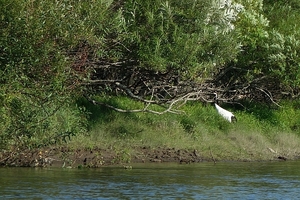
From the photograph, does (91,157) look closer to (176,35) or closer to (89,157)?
(89,157)

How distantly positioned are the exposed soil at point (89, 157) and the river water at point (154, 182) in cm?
46

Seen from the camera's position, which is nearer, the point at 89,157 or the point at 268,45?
the point at 89,157

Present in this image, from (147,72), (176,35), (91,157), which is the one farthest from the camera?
(147,72)

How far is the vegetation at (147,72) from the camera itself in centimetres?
1766

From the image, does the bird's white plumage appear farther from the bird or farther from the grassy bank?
the grassy bank

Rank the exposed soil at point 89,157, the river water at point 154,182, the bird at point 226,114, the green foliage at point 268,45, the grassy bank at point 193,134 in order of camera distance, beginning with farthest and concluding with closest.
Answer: the bird at point 226,114
the green foliage at point 268,45
the grassy bank at point 193,134
the exposed soil at point 89,157
the river water at point 154,182

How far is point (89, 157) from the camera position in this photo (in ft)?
75.2

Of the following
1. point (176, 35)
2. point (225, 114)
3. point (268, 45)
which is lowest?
point (225, 114)

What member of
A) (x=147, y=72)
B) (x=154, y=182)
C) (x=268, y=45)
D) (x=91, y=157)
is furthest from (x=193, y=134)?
(x=154, y=182)

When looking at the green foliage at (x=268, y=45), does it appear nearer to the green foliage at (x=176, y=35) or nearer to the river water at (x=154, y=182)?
the green foliage at (x=176, y=35)

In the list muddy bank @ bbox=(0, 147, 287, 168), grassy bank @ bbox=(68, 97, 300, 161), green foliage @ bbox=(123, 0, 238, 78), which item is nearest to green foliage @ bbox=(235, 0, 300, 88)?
grassy bank @ bbox=(68, 97, 300, 161)

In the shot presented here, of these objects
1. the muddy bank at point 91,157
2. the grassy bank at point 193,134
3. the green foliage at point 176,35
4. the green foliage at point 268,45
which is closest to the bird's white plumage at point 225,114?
the grassy bank at point 193,134

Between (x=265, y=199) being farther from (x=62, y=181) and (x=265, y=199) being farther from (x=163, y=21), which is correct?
(x=163, y=21)

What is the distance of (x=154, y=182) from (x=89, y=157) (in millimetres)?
3789
